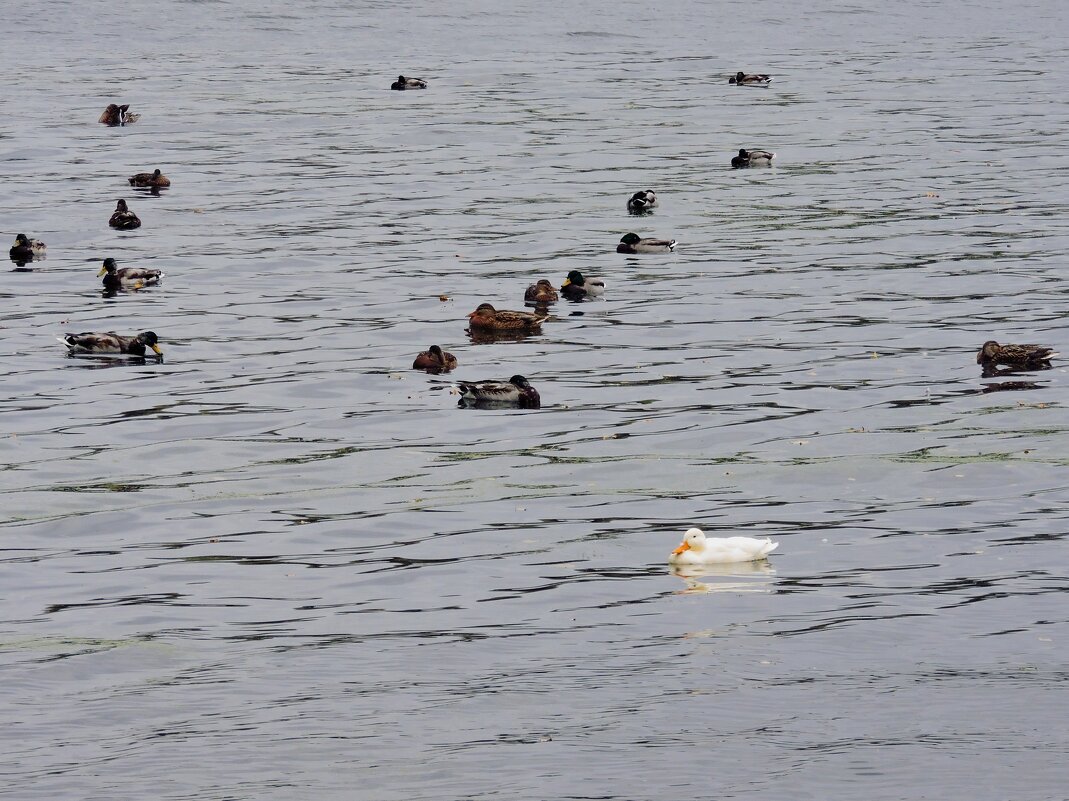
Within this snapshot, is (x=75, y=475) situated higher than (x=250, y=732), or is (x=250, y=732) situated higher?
(x=75, y=475)

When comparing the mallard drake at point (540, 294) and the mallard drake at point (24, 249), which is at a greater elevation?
the mallard drake at point (24, 249)

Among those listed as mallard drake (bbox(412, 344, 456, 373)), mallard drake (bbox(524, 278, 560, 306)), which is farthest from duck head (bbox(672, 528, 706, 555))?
mallard drake (bbox(524, 278, 560, 306))

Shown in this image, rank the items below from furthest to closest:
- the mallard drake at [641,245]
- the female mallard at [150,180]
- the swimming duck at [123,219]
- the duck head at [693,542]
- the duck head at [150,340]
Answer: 1. the female mallard at [150,180]
2. the swimming duck at [123,219]
3. the mallard drake at [641,245]
4. the duck head at [150,340]
5. the duck head at [693,542]

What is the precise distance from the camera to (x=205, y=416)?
2250 cm

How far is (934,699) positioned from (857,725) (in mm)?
724

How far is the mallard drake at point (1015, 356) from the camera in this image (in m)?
23.8

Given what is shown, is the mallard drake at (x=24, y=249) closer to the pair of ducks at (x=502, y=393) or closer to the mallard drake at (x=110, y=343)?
the mallard drake at (x=110, y=343)

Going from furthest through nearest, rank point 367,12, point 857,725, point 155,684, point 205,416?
1. point 367,12
2. point 205,416
3. point 155,684
4. point 857,725

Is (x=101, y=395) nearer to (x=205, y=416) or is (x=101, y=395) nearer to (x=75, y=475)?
(x=205, y=416)

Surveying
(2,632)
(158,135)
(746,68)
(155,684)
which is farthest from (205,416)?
(746,68)

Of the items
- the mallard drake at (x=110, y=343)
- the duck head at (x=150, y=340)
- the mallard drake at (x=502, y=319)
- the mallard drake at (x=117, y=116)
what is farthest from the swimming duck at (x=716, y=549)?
the mallard drake at (x=117, y=116)

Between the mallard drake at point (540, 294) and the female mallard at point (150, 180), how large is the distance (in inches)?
644

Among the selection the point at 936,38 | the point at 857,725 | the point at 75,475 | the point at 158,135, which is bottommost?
the point at 857,725

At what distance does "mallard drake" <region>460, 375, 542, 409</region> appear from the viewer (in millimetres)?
22438
